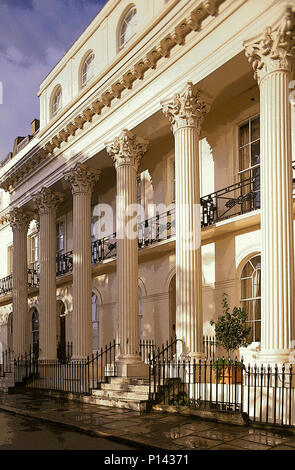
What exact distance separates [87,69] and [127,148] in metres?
5.16

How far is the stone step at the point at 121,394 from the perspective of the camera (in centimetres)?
1233

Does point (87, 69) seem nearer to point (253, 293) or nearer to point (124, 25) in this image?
point (124, 25)

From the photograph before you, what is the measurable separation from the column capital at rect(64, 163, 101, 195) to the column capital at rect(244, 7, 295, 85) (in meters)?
8.26

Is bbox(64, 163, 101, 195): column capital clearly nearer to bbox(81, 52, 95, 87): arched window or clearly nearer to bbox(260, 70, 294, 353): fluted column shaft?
bbox(81, 52, 95, 87): arched window

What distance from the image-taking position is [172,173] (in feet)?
56.8

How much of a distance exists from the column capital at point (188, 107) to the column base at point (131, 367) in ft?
20.4

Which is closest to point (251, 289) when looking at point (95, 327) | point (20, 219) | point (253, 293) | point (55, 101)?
point (253, 293)

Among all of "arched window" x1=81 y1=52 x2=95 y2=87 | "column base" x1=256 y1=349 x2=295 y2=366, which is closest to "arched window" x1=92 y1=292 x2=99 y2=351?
"arched window" x1=81 y1=52 x2=95 y2=87

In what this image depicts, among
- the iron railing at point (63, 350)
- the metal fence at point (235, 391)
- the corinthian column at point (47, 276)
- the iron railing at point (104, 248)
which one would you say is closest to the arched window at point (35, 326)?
the iron railing at point (63, 350)

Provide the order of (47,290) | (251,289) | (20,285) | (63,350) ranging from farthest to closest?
(63,350) → (20,285) → (47,290) → (251,289)

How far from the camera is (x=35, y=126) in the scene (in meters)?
27.8

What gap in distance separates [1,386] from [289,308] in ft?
45.5

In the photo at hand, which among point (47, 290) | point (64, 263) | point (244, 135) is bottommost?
point (47, 290)
